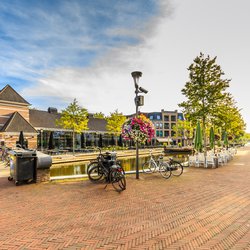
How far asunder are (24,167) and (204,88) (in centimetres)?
1481

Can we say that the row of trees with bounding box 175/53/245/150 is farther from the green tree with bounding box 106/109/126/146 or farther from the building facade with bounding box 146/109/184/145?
the building facade with bounding box 146/109/184/145

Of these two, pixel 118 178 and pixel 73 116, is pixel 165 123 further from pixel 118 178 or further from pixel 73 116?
pixel 118 178

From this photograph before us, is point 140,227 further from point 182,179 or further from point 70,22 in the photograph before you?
point 70,22

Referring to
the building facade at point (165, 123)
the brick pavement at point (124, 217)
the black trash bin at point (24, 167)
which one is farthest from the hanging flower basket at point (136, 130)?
the building facade at point (165, 123)

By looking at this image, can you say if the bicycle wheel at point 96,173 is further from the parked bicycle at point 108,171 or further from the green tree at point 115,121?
the green tree at point 115,121

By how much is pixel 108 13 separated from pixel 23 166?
8508 millimetres

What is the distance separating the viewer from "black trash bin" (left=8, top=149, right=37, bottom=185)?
8.03 m

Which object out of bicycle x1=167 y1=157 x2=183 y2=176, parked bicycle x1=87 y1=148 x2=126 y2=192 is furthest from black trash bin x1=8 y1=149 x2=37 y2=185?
bicycle x1=167 y1=157 x2=183 y2=176

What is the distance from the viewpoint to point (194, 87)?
57.1 feet

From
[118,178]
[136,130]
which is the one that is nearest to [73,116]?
[136,130]

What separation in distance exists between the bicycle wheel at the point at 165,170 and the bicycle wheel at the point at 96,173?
3152mm

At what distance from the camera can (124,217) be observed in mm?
4883

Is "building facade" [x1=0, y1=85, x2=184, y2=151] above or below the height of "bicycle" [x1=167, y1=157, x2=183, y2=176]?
above

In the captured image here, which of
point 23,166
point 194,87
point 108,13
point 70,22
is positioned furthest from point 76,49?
point 194,87
